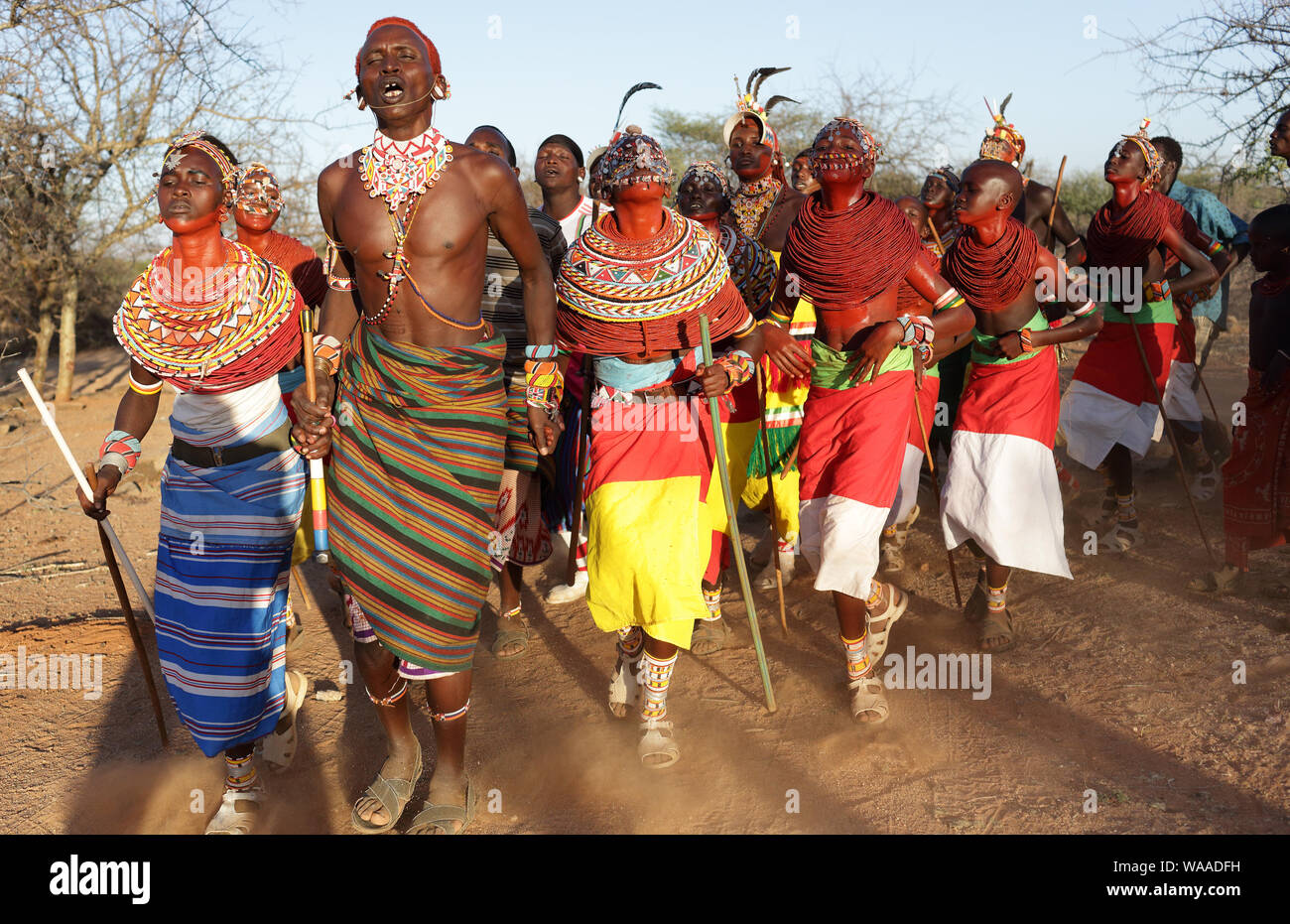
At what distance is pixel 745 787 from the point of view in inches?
147

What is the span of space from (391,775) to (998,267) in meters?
3.51

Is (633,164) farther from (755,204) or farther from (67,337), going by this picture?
(67,337)

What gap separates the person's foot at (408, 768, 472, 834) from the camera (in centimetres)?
346

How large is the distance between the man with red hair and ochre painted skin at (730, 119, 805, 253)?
7.77 feet

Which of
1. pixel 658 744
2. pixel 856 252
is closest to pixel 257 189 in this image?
pixel 856 252

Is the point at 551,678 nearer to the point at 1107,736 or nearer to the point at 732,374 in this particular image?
the point at 732,374

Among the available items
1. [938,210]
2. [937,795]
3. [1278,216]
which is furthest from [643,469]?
[938,210]

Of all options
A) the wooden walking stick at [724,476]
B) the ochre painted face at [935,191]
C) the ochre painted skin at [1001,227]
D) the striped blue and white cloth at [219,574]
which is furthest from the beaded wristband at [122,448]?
the ochre painted face at [935,191]

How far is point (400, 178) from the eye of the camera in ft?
11.1

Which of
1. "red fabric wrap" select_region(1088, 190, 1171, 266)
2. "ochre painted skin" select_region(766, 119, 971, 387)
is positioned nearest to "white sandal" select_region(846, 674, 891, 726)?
"ochre painted skin" select_region(766, 119, 971, 387)

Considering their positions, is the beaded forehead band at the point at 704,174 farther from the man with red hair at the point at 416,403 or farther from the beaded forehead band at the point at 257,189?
the beaded forehead band at the point at 257,189

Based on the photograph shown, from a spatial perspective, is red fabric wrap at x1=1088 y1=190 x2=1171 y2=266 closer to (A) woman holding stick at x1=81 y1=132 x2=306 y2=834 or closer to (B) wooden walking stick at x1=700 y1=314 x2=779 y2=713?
(B) wooden walking stick at x1=700 y1=314 x2=779 y2=713

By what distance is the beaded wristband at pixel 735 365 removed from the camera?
386 cm

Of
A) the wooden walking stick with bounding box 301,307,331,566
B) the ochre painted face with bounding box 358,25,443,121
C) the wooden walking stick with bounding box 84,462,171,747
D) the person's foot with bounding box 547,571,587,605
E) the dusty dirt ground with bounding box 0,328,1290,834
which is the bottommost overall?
the person's foot with bounding box 547,571,587,605
